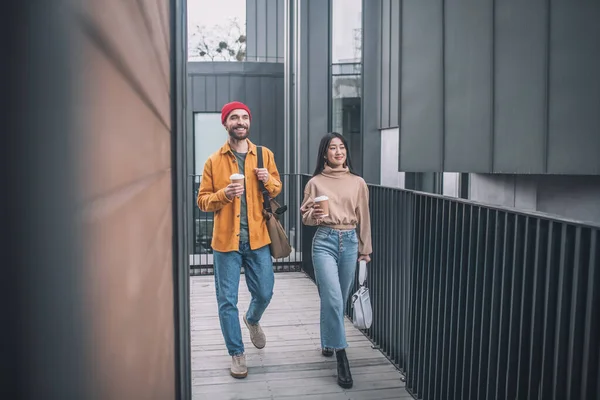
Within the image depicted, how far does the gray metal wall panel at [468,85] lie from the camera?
605cm

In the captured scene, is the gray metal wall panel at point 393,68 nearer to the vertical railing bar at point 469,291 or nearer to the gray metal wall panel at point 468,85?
Result: the gray metal wall panel at point 468,85

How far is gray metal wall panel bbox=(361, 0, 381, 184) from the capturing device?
34.4 ft

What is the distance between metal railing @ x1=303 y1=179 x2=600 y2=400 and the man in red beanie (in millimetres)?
1272

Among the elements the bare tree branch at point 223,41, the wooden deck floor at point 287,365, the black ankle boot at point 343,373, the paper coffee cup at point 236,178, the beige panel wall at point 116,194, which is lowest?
the wooden deck floor at point 287,365

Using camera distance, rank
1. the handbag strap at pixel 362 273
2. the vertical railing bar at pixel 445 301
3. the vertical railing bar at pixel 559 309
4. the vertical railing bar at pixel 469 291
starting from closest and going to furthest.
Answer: the vertical railing bar at pixel 559 309 → the vertical railing bar at pixel 469 291 → the vertical railing bar at pixel 445 301 → the handbag strap at pixel 362 273

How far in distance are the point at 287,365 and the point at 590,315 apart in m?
3.50

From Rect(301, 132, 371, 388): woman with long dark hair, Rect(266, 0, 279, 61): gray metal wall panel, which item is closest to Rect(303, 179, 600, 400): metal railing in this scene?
Rect(301, 132, 371, 388): woman with long dark hair

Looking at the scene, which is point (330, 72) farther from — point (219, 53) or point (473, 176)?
point (219, 53)

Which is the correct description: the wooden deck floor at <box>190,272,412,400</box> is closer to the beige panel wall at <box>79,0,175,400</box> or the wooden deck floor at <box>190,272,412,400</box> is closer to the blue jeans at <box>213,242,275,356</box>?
the blue jeans at <box>213,242,275,356</box>

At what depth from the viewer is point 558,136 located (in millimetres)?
5164

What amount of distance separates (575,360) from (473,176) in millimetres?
4550

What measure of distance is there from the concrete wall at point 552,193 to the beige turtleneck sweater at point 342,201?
134 cm

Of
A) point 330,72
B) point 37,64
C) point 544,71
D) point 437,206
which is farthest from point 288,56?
point 37,64

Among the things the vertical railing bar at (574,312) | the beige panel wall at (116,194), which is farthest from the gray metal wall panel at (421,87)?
the beige panel wall at (116,194)
